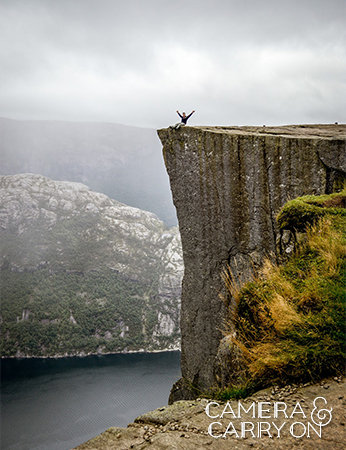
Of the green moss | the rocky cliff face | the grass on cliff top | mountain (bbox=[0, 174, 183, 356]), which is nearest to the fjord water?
mountain (bbox=[0, 174, 183, 356])

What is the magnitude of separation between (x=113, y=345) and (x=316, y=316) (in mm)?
97142

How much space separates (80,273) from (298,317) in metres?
120

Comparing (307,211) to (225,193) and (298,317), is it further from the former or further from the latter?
(225,193)

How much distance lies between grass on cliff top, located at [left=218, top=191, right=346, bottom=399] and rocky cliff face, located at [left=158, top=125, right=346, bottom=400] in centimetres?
317

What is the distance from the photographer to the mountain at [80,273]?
9438 cm

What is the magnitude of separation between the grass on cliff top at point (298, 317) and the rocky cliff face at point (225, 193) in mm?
3172

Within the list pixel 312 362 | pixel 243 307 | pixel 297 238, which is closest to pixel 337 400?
pixel 312 362

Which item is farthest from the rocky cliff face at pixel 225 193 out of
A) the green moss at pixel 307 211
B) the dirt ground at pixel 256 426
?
the dirt ground at pixel 256 426

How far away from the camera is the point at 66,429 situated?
4928cm

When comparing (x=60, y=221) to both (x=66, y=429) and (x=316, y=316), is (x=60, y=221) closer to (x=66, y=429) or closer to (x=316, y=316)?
(x=66, y=429)

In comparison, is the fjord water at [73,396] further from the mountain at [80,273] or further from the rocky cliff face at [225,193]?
the rocky cliff face at [225,193]

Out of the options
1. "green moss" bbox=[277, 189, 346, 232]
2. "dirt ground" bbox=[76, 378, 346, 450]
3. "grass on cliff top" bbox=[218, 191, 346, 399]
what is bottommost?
"dirt ground" bbox=[76, 378, 346, 450]

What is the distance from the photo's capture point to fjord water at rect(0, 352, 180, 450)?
4850cm

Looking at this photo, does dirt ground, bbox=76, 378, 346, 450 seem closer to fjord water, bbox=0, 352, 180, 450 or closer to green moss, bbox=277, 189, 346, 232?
green moss, bbox=277, 189, 346, 232
